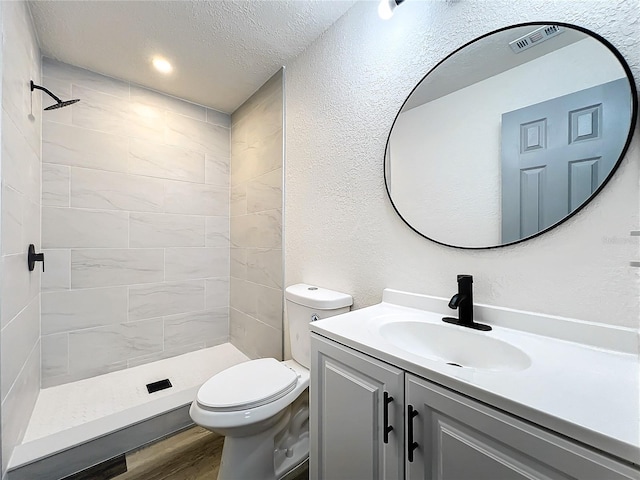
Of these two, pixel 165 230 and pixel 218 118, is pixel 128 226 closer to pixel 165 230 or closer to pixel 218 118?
pixel 165 230

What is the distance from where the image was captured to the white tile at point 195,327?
2.24 metres

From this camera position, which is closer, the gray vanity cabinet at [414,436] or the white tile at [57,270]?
the gray vanity cabinet at [414,436]

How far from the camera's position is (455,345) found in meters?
0.91

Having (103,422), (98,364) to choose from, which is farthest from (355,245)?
(98,364)

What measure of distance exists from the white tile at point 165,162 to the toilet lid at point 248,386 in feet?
5.52

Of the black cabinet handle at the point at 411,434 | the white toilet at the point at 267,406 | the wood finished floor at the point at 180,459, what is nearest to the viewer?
the black cabinet handle at the point at 411,434

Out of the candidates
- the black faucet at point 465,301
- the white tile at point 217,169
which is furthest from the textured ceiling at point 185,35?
the black faucet at point 465,301

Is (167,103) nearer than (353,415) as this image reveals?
No

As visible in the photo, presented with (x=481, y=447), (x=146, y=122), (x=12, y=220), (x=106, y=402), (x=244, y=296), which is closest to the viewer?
(x=481, y=447)

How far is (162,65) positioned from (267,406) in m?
2.18

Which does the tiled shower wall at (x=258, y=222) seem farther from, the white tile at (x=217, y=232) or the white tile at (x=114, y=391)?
the white tile at (x=114, y=391)

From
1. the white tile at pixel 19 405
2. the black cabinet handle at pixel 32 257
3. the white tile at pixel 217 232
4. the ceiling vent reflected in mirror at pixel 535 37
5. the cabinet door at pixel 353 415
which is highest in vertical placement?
the ceiling vent reflected in mirror at pixel 535 37

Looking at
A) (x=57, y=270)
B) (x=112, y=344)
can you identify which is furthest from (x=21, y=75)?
(x=112, y=344)

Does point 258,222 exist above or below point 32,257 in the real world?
above
